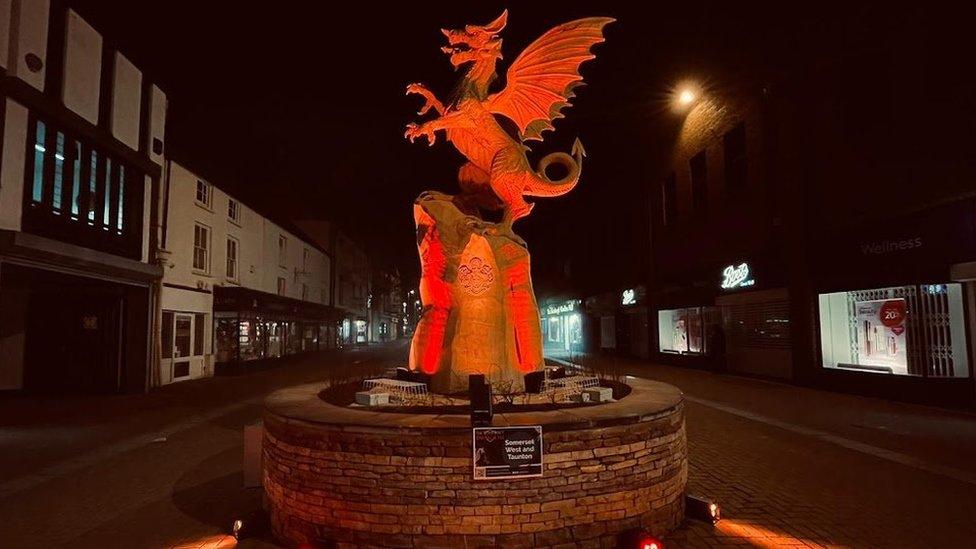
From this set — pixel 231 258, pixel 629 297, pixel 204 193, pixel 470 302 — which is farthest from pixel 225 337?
pixel 629 297

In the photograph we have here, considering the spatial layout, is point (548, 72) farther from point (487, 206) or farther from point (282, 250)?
point (282, 250)

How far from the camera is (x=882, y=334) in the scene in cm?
1341

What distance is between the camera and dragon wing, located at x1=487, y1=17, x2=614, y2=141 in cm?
825

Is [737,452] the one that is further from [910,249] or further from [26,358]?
[26,358]

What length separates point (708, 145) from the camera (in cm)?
2091

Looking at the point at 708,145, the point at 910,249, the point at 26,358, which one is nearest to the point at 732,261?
the point at 708,145

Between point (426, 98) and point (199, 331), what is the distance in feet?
52.6

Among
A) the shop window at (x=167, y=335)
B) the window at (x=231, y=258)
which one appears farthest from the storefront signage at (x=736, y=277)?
the window at (x=231, y=258)

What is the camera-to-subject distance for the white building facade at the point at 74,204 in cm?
1155

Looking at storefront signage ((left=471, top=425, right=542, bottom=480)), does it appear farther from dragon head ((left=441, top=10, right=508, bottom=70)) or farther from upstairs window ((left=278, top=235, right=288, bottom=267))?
upstairs window ((left=278, top=235, right=288, bottom=267))

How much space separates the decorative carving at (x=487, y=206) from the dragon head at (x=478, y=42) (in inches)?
0.6

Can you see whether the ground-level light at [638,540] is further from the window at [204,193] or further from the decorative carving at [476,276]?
the window at [204,193]

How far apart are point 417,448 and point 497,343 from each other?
323cm

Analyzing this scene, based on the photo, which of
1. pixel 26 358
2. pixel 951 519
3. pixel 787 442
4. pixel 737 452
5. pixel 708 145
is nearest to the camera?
pixel 951 519
